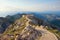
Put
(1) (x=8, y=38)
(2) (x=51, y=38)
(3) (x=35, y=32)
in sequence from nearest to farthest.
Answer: (2) (x=51, y=38), (3) (x=35, y=32), (1) (x=8, y=38)

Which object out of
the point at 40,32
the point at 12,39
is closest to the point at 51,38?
the point at 40,32

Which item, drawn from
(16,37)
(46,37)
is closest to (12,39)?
(16,37)

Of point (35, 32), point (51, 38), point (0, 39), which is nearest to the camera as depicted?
point (51, 38)

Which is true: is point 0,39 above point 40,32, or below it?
below

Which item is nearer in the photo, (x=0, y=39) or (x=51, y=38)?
(x=51, y=38)

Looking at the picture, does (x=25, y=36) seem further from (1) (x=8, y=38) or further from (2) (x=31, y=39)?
(1) (x=8, y=38)

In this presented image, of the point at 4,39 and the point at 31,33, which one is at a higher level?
the point at 31,33

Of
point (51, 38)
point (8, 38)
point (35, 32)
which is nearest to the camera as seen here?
point (51, 38)

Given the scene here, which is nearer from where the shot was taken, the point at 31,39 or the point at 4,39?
Result: the point at 31,39

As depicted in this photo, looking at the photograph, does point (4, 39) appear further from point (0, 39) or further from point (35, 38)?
point (35, 38)
